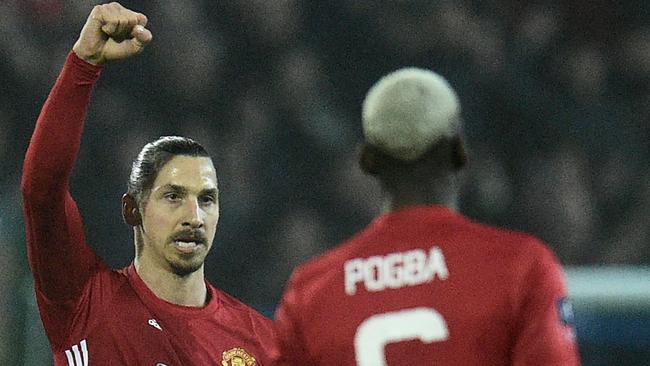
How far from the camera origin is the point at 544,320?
5.23ft

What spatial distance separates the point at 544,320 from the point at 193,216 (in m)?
1.20

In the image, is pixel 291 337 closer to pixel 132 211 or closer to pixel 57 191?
pixel 57 191

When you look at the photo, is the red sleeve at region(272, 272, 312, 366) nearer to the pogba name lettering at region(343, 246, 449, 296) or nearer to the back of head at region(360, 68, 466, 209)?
the pogba name lettering at region(343, 246, 449, 296)

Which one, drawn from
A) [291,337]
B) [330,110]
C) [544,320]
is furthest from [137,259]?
[330,110]

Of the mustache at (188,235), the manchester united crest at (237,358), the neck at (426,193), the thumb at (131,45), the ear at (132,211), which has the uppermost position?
the thumb at (131,45)

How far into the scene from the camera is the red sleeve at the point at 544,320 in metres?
1.58

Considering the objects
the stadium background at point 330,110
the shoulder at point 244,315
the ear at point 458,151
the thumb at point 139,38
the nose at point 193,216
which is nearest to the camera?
the ear at point 458,151

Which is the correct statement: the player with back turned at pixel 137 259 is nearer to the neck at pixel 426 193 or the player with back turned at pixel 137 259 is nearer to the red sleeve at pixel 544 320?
the neck at pixel 426 193

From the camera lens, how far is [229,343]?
2686 millimetres

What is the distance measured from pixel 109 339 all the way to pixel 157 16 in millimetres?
3979

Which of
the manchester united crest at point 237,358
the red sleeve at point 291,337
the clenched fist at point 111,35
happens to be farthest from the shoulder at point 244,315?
the red sleeve at point 291,337

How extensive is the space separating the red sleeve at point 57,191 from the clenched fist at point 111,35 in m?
0.03

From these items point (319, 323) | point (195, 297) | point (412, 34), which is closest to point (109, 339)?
point (195, 297)

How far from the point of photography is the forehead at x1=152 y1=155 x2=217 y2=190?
267 centimetres
